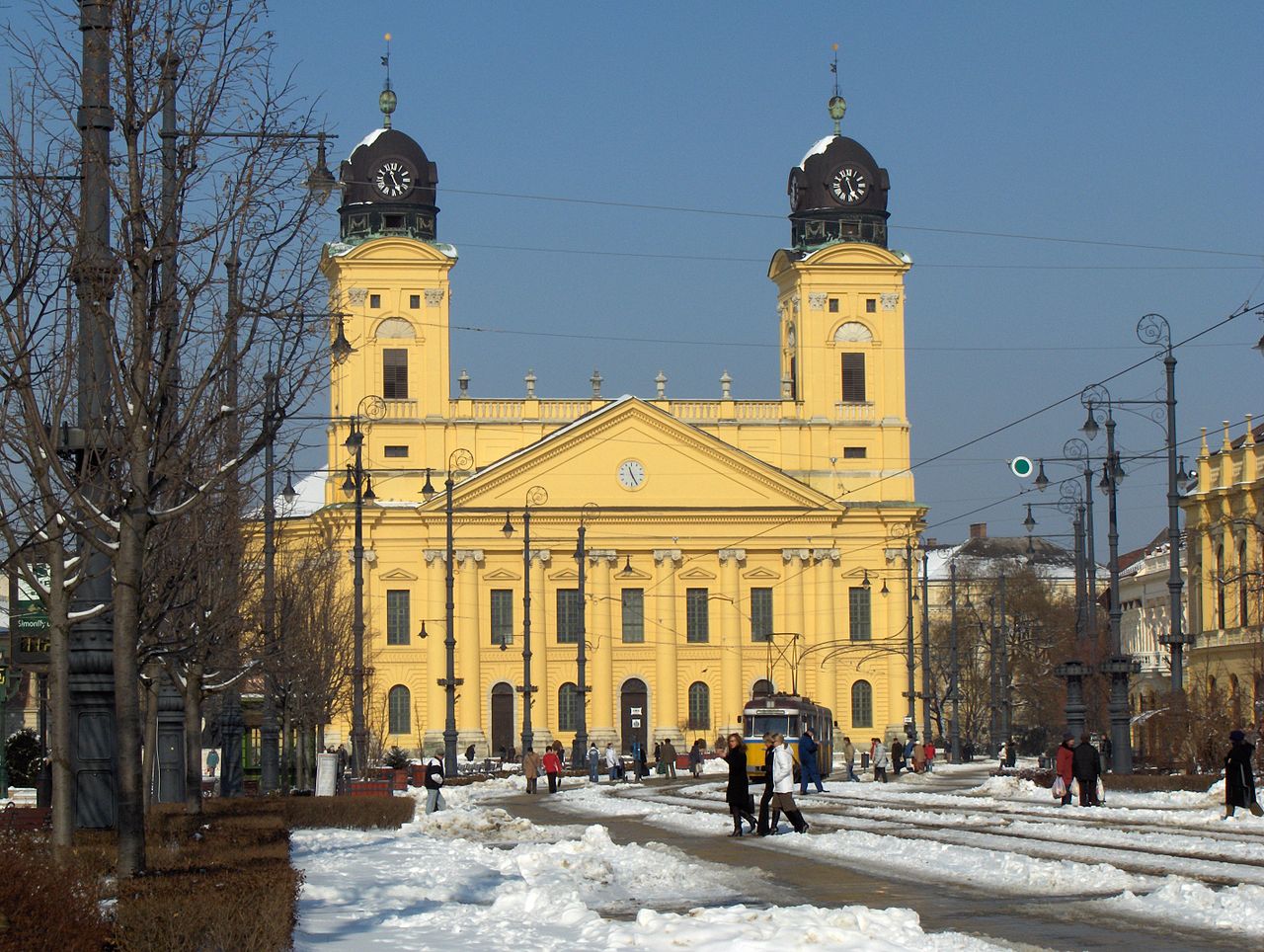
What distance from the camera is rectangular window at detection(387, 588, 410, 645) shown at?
99.4 m

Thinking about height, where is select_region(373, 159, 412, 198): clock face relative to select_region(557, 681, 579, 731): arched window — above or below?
above

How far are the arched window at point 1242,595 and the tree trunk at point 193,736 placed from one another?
132 feet

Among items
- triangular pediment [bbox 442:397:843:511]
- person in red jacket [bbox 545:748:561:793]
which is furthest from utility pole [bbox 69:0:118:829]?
triangular pediment [bbox 442:397:843:511]

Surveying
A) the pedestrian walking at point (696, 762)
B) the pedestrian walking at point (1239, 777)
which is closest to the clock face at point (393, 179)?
the pedestrian walking at point (696, 762)

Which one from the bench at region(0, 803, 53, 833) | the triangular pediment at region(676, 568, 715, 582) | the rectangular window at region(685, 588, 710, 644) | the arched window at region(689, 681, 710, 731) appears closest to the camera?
the bench at region(0, 803, 53, 833)

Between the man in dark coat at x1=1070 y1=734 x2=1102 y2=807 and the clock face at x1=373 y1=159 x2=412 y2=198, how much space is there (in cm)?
6648

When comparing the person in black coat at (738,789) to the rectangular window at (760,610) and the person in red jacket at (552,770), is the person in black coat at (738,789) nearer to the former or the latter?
the person in red jacket at (552,770)

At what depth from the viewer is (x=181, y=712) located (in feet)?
102

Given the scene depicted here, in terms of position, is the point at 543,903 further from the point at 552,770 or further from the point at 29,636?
the point at 552,770

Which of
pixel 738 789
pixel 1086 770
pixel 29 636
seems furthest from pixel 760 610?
pixel 738 789

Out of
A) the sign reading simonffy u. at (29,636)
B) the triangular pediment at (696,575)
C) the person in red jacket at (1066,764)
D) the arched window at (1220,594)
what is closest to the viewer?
the sign reading simonffy u. at (29,636)

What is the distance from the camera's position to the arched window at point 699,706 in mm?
101312

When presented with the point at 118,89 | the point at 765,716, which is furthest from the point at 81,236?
the point at 765,716

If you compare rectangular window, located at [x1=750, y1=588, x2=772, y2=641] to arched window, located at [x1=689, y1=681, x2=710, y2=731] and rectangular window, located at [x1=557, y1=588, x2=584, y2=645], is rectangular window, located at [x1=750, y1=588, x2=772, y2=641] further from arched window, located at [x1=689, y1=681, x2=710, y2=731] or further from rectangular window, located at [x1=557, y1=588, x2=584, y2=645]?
rectangular window, located at [x1=557, y1=588, x2=584, y2=645]
